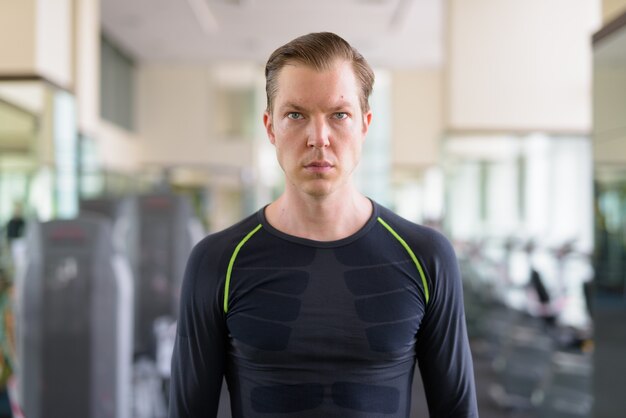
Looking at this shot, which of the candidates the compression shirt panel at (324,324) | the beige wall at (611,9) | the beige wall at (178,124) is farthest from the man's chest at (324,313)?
the beige wall at (178,124)

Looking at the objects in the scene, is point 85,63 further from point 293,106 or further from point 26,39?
point 293,106

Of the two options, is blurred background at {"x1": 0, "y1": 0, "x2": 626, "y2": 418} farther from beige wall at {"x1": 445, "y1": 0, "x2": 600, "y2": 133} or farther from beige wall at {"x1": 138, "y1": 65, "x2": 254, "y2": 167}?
beige wall at {"x1": 138, "y1": 65, "x2": 254, "y2": 167}

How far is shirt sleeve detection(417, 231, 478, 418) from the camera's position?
3.28ft

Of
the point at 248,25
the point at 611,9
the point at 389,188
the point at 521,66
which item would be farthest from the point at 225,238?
the point at 389,188

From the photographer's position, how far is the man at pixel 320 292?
3.11 ft

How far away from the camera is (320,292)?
0.97 metres

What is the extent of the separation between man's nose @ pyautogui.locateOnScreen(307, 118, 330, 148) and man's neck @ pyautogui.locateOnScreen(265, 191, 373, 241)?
0.28ft

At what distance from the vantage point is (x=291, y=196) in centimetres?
102

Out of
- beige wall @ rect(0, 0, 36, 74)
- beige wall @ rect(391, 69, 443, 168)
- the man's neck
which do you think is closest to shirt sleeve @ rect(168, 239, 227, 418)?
the man's neck

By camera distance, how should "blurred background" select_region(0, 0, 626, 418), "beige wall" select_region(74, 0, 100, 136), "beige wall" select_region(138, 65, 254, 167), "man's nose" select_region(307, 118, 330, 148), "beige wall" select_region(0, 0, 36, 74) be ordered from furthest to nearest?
"beige wall" select_region(138, 65, 254, 167), "beige wall" select_region(74, 0, 100, 136), "beige wall" select_region(0, 0, 36, 74), "blurred background" select_region(0, 0, 626, 418), "man's nose" select_region(307, 118, 330, 148)

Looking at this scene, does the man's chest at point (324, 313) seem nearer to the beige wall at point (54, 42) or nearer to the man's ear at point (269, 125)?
the man's ear at point (269, 125)

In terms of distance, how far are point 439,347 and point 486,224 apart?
667cm

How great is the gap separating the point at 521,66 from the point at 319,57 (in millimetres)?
4982

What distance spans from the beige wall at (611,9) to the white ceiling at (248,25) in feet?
13.3
